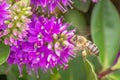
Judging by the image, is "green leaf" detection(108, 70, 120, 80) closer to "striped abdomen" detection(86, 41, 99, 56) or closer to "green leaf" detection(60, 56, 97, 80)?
"green leaf" detection(60, 56, 97, 80)

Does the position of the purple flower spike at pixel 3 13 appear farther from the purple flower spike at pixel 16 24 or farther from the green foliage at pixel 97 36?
the green foliage at pixel 97 36

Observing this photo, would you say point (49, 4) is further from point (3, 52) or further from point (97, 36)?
point (97, 36)

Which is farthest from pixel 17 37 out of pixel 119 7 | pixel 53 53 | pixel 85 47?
pixel 119 7

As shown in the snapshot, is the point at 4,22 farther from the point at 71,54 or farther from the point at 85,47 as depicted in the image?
the point at 85,47

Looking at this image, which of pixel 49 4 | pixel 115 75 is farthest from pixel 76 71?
pixel 49 4

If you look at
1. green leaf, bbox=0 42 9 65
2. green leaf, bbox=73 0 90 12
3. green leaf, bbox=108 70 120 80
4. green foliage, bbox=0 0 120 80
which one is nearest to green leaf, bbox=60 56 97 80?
green foliage, bbox=0 0 120 80

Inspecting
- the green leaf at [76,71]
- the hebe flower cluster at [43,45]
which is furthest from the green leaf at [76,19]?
the hebe flower cluster at [43,45]
